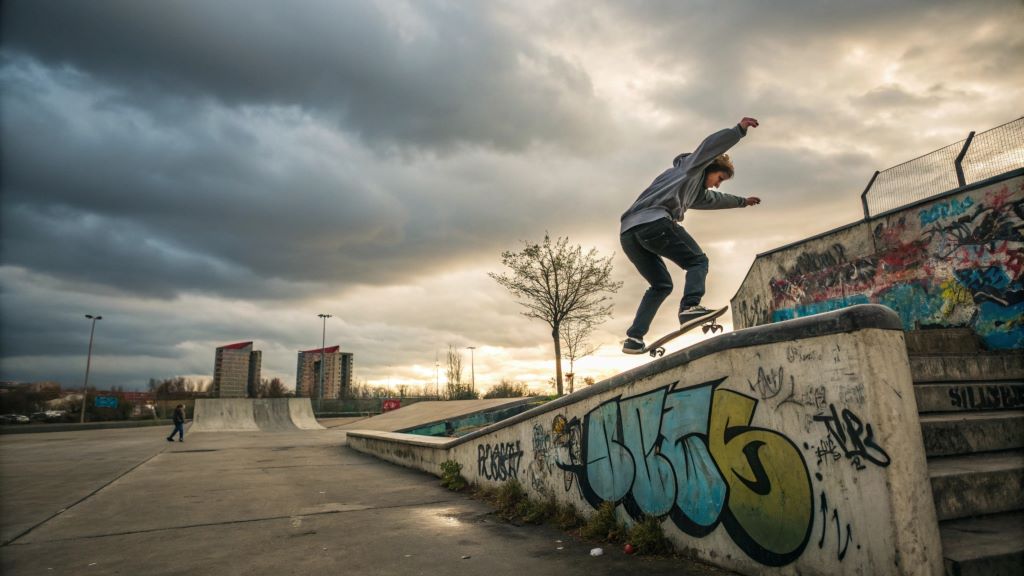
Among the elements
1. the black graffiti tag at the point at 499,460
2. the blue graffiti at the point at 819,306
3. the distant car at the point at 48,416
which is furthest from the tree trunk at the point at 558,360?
the distant car at the point at 48,416

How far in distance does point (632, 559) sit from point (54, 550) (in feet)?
18.1

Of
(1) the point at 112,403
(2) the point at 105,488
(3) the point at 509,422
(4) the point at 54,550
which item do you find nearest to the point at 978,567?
(3) the point at 509,422

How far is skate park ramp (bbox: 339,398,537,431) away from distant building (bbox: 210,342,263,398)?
74.6m

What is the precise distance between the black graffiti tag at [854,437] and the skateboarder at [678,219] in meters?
1.73

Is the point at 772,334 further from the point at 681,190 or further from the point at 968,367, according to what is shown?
the point at 968,367

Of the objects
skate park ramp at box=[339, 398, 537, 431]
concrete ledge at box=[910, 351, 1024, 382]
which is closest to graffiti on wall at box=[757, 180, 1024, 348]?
concrete ledge at box=[910, 351, 1024, 382]

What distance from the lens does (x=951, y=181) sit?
7703 mm

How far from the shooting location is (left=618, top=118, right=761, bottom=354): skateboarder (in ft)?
14.4

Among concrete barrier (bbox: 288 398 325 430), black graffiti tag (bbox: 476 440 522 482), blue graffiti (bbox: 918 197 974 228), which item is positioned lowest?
concrete barrier (bbox: 288 398 325 430)

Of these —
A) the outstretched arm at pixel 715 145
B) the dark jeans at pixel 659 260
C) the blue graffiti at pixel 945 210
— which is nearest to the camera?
the outstretched arm at pixel 715 145

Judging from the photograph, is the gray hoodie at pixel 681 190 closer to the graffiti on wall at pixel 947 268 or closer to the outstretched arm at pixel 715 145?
the outstretched arm at pixel 715 145

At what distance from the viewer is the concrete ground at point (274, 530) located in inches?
164

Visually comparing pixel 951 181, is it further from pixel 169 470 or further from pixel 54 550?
pixel 169 470

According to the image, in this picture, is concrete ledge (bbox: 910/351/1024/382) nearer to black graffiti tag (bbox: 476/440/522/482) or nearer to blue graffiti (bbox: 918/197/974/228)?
blue graffiti (bbox: 918/197/974/228)
